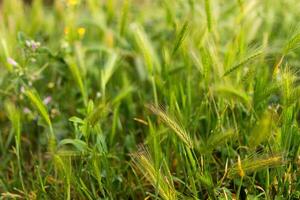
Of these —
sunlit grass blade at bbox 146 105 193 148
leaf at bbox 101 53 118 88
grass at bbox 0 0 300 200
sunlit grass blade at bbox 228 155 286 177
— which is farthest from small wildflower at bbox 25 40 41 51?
→ sunlit grass blade at bbox 228 155 286 177

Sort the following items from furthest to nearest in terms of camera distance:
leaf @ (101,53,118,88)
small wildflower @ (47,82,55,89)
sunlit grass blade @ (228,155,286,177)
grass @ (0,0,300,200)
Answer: small wildflower @ (47,82,55,89)
leaf @ (101,53,118,88)
grass @ (0,0,300,200)
sunlit grass blade @ (228,155,286,177)

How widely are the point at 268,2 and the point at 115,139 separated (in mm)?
991

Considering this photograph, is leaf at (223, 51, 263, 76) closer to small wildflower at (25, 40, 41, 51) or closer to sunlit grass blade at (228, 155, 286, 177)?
sunlit grass blade at (228, 155, 286, 177)

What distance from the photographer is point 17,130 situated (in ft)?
4.20

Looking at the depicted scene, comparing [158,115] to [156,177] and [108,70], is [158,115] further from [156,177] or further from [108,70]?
[108,70]

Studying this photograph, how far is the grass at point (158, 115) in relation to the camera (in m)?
1.19

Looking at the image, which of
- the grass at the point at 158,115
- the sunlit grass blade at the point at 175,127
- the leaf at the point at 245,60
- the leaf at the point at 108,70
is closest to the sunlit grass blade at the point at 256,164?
the grass at the point at 158,115

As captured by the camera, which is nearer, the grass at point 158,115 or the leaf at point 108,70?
the grass at point 158,115

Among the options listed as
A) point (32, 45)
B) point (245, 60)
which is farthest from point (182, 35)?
point (32, 45)

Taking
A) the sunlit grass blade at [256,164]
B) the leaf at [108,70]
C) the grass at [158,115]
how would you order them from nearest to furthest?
the sunlit grass blade at [256,164] < the grass at [158,115] < the leaf at [108,70]

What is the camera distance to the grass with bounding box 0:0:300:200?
1186 mm

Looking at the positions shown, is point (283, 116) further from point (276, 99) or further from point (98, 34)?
point (98, 34)

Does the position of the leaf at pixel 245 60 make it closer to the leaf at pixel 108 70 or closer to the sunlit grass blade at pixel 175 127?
the sunlit grass blade at pixel 175 127

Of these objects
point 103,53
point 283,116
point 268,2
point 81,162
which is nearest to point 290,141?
point 283,116
